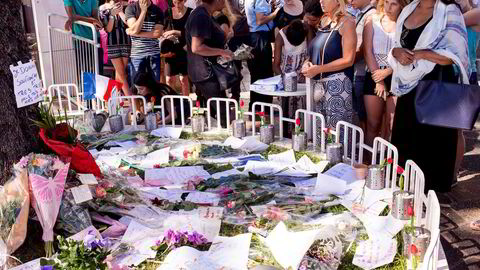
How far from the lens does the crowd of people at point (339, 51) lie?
4117 millimetres

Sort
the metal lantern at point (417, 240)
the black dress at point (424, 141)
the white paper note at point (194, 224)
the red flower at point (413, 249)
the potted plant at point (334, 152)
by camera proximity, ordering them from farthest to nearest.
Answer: the black dress at point (424, 141) < the potted plant at point (334, 152) < the white paper note at point (194, 224) < the metal lantern at point (417, 240) < the red flower at point (413, 249)

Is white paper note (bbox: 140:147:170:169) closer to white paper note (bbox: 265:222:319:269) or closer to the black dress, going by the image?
white paper note (bbox: 265:222:319:269)

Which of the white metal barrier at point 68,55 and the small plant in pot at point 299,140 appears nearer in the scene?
the small plant in pot at point 299,140

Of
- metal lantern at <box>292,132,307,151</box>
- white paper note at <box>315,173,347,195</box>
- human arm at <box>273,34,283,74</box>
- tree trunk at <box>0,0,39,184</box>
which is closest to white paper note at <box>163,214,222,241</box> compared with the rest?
white paper note at <box>315,173,347,195</box>

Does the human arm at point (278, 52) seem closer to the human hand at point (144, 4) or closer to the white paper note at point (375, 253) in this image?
the human hand at point (144, 4)

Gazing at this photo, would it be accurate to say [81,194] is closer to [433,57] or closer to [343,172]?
[343,172]

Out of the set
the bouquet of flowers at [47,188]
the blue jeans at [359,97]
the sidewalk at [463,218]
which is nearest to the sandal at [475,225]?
the sidewalk at [463,218]

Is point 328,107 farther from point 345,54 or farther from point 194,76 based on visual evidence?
point 194,76

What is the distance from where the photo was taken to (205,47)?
17.0 feet

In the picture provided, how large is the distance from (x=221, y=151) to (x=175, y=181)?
2.03 ft

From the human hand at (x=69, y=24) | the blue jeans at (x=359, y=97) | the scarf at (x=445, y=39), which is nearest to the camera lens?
the scarf at (x=445, y=39)

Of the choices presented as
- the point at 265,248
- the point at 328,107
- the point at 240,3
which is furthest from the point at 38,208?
the point at 240,3

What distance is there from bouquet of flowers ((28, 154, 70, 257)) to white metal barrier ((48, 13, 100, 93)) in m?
3.89

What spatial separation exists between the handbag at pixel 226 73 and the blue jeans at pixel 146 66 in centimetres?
99
